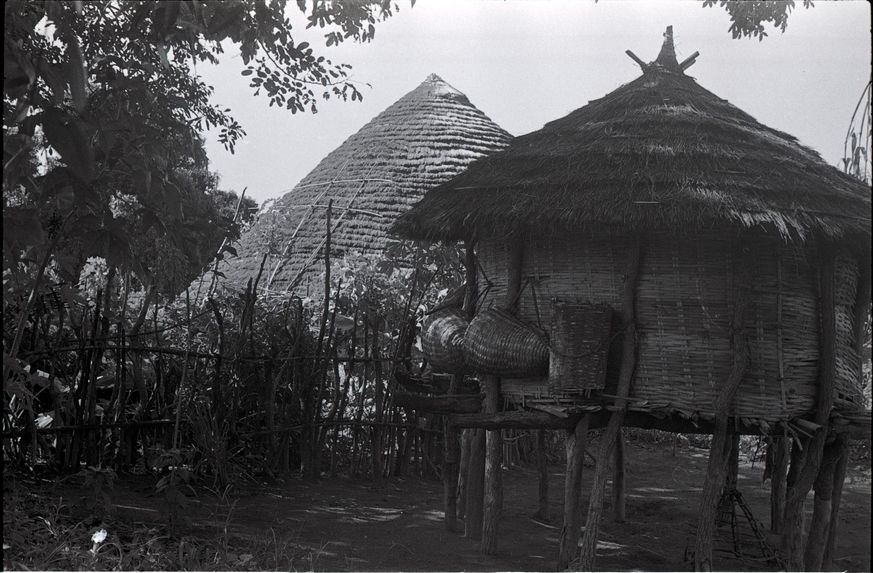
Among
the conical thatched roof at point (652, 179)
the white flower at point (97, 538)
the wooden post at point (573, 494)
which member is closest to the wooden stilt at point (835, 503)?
the conical thatched roof at point (652, 179)

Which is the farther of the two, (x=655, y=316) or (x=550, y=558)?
(x=550, y=558)

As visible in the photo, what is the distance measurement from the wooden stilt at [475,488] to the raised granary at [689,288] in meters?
1.17

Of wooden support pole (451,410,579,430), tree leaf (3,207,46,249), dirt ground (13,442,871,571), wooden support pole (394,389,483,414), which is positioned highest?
tree leaf (3,207,46,249)

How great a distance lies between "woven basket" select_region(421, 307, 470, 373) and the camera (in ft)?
21.5

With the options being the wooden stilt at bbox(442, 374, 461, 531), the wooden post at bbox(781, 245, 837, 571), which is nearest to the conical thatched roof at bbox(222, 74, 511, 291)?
the wooden stilt at bbox(442, 374, 461, 531)

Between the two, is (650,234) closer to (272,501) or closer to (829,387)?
(829,387)

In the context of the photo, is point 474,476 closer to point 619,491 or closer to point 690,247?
point 619,491

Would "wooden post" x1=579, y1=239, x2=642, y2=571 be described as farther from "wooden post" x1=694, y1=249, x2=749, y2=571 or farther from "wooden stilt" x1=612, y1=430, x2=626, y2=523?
"wooden stilt" x1=612, y1=430, x2=626, y2=523

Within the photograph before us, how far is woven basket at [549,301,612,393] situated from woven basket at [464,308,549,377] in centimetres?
20

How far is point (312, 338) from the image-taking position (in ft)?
30.1

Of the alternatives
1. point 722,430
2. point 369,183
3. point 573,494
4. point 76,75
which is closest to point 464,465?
point 573,494

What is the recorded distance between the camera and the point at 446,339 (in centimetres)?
661

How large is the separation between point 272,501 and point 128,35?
4.15 meters

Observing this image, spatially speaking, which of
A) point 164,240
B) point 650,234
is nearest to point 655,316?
point 650,234
